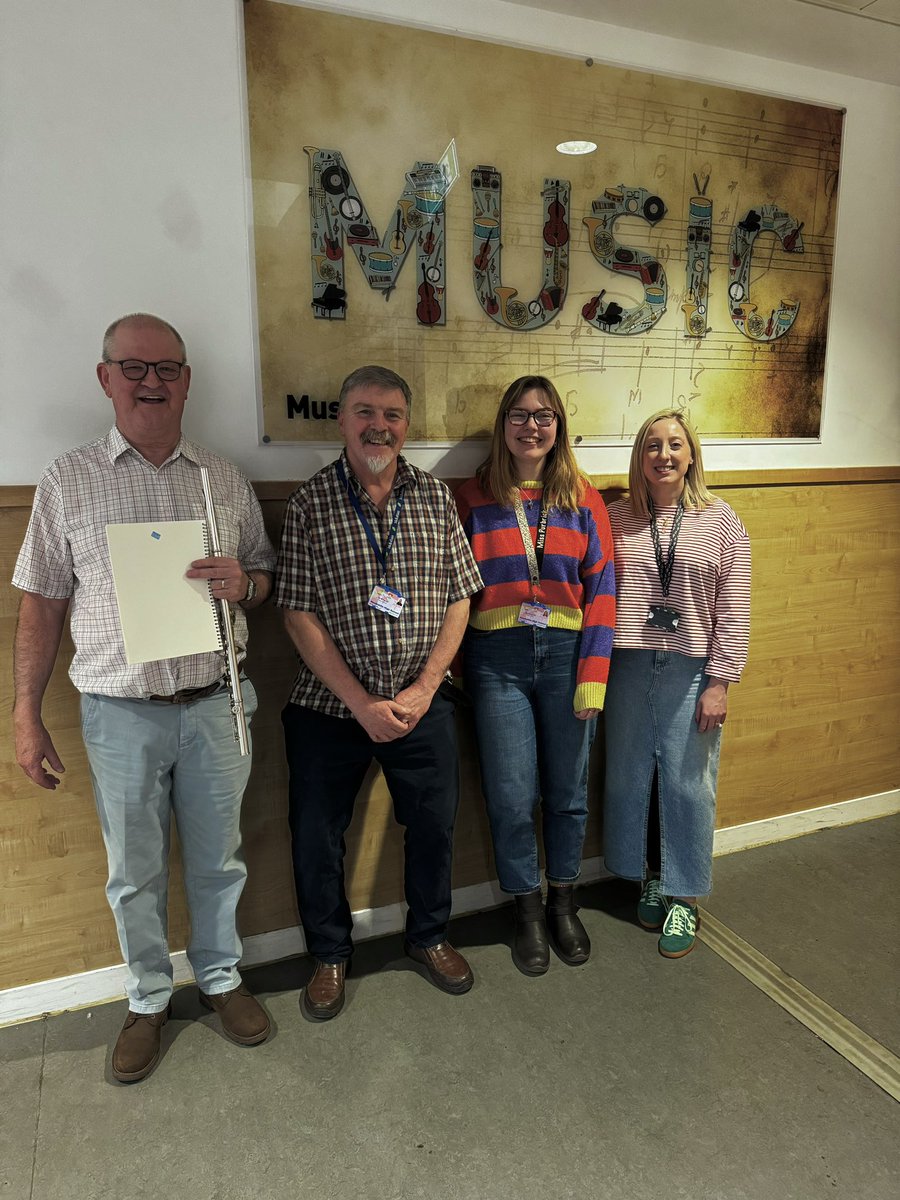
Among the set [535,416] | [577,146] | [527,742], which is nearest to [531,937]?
[527,742]

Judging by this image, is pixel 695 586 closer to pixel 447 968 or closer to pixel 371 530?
pixel 371 530

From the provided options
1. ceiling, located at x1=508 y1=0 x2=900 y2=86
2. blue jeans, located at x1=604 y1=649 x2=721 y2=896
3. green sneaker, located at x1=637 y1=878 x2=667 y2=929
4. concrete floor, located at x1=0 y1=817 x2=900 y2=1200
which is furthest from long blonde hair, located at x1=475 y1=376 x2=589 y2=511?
concrete floor, located at x1=0 y1=817 x2=900 y2=1200

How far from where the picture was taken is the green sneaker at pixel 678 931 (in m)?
2.59

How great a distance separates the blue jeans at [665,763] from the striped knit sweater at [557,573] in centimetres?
26

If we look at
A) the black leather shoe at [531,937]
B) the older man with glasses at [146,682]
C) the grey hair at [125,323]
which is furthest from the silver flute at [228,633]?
the black leather shoe at [531,937]

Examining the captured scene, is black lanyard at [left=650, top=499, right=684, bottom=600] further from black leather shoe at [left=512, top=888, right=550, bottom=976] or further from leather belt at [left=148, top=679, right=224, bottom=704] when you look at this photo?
leather belt at [left=148, top=679, right=224, bottom=704]

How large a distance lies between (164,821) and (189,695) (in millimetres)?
379

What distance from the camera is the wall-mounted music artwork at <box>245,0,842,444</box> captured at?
7.48 feet

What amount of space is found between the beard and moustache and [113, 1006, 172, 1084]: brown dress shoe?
163 cm

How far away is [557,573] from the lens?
2.44 metres

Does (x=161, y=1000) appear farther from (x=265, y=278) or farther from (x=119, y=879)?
(x=265, y=278)

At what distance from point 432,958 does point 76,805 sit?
117cm

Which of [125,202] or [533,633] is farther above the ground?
[125,202]

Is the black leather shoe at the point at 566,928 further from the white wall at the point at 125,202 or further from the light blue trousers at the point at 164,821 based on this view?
the white wall at the point at 125,202
